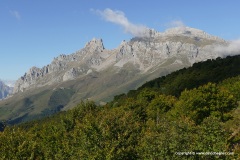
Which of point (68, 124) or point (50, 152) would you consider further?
point (68, 124)

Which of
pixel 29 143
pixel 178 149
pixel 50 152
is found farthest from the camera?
pixel 50 152

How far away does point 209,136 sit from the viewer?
41.2 m

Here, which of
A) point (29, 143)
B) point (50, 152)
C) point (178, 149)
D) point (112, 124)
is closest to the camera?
point (178, 149)

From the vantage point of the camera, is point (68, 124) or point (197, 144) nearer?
point (197, 144)

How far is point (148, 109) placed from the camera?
125 metres

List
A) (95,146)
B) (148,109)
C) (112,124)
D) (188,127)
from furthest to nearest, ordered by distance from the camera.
A: 1. (148,109)
2. (112,124)
3. (95,146)
4. (188,127)

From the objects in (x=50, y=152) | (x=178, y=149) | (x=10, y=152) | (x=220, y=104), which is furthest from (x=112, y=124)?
(x=220, y=104)

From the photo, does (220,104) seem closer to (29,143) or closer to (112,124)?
(112,124)

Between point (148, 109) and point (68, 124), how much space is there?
110ft

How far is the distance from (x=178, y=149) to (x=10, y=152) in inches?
1079

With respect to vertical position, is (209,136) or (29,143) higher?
(29,143)

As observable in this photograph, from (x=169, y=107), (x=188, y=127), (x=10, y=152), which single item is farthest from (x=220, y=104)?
(x=10, y=152)

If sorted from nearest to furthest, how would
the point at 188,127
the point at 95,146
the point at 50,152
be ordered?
the point at 188,127
the point at 95,146
the point at 50,152

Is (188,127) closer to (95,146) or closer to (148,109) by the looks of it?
(95,146)
